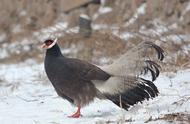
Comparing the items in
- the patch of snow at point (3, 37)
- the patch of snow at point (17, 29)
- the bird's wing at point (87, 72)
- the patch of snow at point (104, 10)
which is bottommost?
the bird's wing at point (87, 72)

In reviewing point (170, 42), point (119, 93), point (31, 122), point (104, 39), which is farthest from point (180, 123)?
point (104, 39)

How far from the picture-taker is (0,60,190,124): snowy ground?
5.58m

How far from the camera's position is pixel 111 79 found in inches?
231

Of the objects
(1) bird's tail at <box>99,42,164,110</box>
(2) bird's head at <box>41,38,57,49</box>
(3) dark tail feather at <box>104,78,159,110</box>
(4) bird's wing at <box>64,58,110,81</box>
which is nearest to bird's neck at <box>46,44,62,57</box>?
(2) bird's head at <box>41,38,57,49</box>

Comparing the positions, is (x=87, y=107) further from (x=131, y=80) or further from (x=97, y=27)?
(x=97, y=27)

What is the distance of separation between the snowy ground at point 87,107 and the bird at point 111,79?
0.17 metres

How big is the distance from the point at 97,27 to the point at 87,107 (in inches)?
301

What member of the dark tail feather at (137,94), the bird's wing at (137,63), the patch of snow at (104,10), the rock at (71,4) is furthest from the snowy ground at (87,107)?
the rock at (71,4)

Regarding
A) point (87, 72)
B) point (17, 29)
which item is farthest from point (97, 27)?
point (87, 72)

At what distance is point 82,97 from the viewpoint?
5.95 meters

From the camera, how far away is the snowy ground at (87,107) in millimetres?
5578

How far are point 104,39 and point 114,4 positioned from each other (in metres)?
5.17

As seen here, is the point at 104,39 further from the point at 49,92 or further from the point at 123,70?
the point at 123,70

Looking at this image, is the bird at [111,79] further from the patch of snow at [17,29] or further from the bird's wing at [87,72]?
the patch of snow at [17,29]
